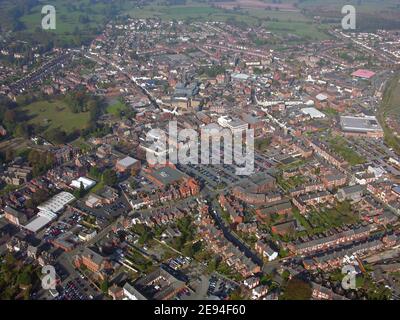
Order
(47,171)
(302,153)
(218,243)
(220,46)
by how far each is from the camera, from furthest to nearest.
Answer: (220,46) → (302,153) → (47,171) → (218,243)

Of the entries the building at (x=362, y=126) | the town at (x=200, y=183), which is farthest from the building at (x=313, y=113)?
the building at (x=362, y=126)

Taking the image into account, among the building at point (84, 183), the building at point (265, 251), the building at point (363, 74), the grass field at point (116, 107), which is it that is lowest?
the building at point (265, 251)

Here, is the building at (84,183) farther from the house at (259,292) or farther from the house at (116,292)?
the house at (259,292)

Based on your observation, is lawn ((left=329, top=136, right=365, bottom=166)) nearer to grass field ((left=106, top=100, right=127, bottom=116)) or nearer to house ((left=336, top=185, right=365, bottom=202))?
house ((left=336, top=185, right=365, bottom=202))

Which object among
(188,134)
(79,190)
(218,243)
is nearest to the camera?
(218,243)

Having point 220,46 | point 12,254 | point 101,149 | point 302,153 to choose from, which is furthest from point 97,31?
point 12,254

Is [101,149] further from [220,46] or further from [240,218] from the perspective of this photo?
[220,46]
